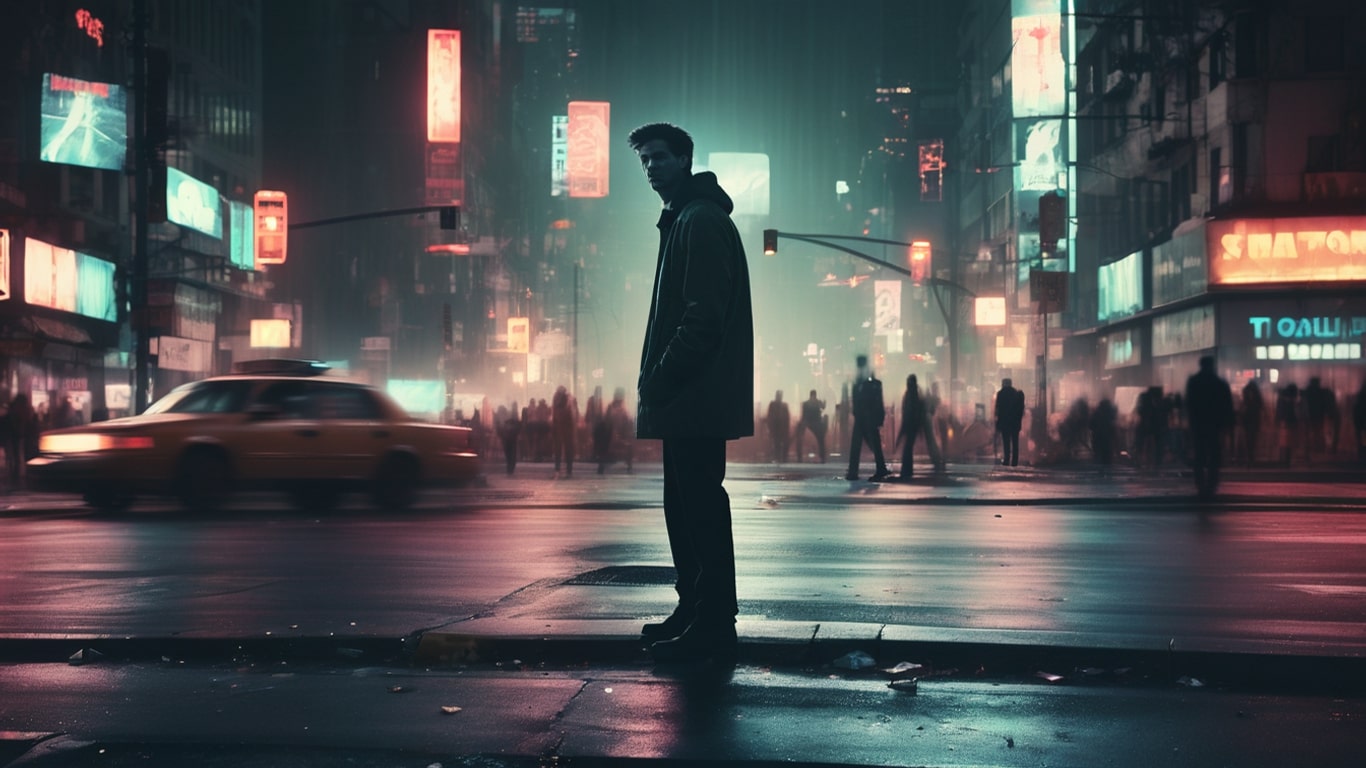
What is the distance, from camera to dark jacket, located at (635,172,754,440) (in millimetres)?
6426

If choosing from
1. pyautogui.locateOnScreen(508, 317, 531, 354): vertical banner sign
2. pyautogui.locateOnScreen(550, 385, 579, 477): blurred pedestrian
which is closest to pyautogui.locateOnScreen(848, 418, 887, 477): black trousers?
pyautogui.locateOnScreen(550, 385, 579, 477): blurred pedestrian

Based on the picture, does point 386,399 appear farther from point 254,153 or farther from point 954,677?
point 254,153

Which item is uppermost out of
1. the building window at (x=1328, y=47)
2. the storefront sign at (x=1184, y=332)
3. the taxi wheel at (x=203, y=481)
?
the building window at (x=1328, y=47)

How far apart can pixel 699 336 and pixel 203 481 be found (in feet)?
44.9

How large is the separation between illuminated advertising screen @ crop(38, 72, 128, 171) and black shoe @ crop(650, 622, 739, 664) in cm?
4512

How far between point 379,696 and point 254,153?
226 ft

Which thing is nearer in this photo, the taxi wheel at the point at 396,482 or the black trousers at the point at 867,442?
the taxi wheel at the point at 396,482

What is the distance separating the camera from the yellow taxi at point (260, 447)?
61.2 ft

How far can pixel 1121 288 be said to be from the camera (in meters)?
53.0

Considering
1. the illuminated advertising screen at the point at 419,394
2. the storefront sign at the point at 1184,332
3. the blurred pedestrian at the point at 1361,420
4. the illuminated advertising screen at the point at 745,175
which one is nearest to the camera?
the blurred pedestrian at the point at 1361,420

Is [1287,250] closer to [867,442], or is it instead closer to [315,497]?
[867,442]

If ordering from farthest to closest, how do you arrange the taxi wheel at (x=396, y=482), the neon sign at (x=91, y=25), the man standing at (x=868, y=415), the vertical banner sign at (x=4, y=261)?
the neon sign at (x=91, y=25) → the vertical banner sign at (x=4, y=261) → the man standing at (x=868, y=415) → the taxi wheel at (x=396, y=482)

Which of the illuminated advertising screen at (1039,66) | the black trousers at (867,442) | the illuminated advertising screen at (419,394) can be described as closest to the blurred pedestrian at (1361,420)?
the black trousers at (867,442)

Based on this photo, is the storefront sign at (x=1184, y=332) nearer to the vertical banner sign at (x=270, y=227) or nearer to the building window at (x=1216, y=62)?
the building window at (x=1216, y=62)
